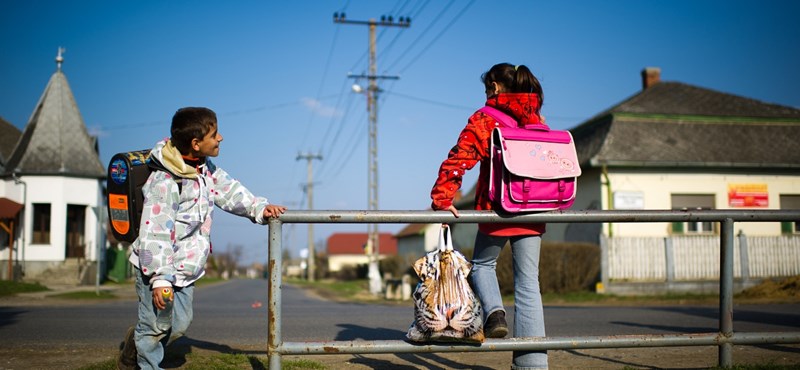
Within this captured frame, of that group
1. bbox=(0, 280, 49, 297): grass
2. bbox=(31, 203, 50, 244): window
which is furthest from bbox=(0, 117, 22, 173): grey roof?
bbox=(0, 280, 49, 297): grass

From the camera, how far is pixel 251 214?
3867 mm

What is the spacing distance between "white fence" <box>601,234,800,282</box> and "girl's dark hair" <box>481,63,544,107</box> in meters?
15.3

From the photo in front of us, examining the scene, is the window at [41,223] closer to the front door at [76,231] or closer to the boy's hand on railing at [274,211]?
the front door at [76,231]

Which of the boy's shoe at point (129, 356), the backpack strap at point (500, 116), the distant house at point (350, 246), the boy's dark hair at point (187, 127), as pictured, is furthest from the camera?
the distant house at point (350, 246)

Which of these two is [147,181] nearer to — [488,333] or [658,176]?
[488,333]

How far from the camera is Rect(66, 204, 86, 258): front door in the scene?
86.9 feet

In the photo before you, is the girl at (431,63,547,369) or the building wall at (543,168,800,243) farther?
the building wall at (543,168,800,243)

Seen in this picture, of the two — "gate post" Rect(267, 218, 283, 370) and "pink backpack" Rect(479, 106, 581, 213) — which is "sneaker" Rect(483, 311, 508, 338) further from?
"gate post" Rect(267, 218, 283, 370)

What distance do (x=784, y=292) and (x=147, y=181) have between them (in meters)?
16.1

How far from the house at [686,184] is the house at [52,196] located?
18.0m

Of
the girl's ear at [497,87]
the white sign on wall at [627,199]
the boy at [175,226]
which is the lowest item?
the boy at [175,226]

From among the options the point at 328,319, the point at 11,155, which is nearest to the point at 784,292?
the point at 328,319

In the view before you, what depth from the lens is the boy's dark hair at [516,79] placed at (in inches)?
160

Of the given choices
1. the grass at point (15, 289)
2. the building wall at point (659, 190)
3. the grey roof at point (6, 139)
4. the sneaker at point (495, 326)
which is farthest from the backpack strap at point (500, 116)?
the grey roof at point (6, 139)
